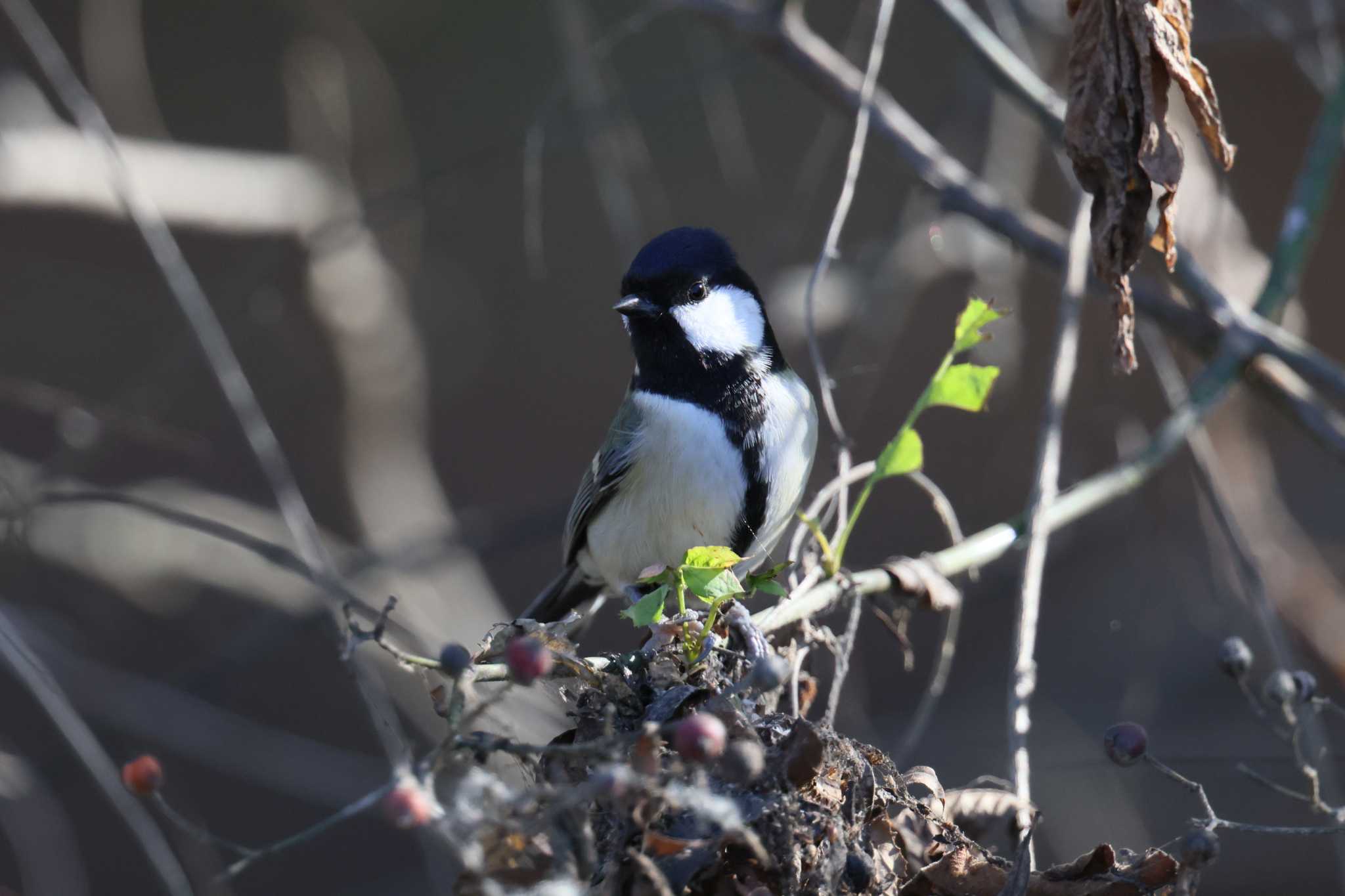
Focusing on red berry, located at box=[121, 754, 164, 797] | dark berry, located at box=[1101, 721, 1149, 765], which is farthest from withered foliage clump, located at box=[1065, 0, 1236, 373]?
red berry, located at box=[121, 754, 164, 797]

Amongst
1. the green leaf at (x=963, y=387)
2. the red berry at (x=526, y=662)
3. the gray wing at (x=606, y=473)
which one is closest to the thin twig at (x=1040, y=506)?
the green leaf at (x=963, y=387)

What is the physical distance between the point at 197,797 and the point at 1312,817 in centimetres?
449

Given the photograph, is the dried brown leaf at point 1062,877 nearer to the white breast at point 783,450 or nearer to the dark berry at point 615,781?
the dark berry at point 615,781

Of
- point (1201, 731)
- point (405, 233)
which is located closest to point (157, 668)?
point (405, 233)

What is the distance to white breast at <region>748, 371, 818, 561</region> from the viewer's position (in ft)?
8.93

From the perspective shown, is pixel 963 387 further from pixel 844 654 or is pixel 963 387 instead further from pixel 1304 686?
pixel 1304 686

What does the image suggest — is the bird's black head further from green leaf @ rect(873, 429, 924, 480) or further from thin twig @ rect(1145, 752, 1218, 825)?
thin twig @ rect(1145, 752, 1218, 825)

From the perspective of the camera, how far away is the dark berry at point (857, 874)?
4.40 feet

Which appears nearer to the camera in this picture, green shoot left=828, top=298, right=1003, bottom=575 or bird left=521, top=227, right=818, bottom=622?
green shoot left=828, top=298, right=1003, bottom=575

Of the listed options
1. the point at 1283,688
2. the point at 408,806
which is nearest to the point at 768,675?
the point at 408,806

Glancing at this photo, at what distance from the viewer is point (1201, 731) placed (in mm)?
5195

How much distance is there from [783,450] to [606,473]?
44 cm

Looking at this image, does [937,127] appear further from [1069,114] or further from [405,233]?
[1069,114]

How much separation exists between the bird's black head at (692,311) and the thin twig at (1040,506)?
66 centimetres
